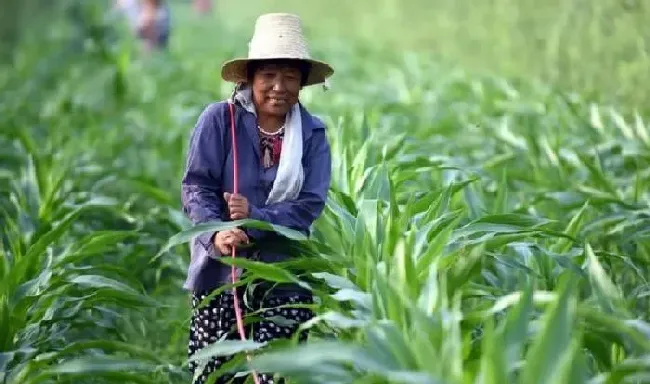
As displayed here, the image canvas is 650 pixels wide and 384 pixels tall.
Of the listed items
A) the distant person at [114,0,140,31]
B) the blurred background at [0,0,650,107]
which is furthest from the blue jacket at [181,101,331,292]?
the distant person at [114,0,140,31]

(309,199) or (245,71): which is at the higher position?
(245,71)

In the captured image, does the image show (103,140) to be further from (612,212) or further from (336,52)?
(336,52)

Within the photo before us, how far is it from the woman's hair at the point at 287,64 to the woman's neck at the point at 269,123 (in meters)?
0.12

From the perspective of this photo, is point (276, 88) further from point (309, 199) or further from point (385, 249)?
point (385, 249)

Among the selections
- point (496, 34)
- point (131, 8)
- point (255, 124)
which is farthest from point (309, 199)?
point (131, 8)

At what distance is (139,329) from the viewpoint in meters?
4.89

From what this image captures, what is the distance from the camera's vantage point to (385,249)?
360 cm

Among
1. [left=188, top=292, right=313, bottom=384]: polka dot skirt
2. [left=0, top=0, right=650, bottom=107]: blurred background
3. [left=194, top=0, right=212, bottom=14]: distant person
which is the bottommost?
[left=188, top=292, right=313, bottom=384]: polka dot skirt

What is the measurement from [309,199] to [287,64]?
1.22 feet

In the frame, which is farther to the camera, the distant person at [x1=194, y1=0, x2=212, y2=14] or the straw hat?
the distant person at [x1=194, y1=0, x2=212, y2=14]

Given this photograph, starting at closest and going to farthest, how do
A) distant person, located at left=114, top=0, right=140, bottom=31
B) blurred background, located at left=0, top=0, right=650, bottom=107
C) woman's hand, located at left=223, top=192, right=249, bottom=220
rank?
1. woman's hand, located at left=223, top=192, right=249, bottom=220
2. blurred background, located at left=0, top=0, right=650, bottom=107
3. distant person, located at left=114, top=0, right=140, bottom=31

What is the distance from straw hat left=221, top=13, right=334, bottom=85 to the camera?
365 cm

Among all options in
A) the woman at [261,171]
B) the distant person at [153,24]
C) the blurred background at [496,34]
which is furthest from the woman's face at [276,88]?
the distant person at [153,24]

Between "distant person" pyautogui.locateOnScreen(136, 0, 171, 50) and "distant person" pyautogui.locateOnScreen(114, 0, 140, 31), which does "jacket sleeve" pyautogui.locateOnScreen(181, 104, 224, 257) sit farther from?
"distant person" pyautogui.locateOnScreen(114, 0, 140, 31)
